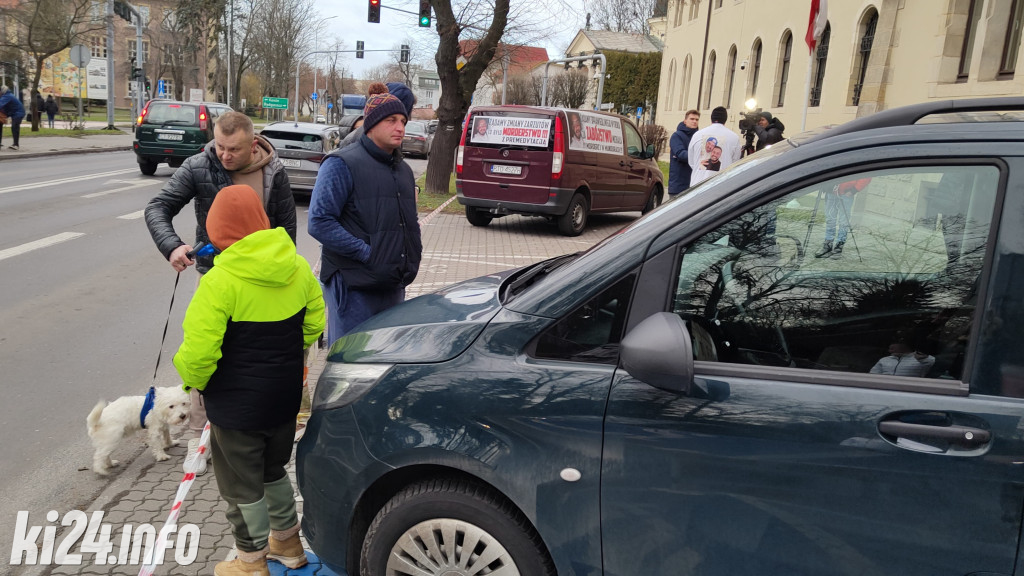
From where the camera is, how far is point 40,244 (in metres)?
9.67

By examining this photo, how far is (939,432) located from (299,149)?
14490 mm

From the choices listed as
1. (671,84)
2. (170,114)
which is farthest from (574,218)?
(671,84)

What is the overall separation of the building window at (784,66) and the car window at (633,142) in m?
13.2

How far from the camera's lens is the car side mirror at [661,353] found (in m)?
1.98

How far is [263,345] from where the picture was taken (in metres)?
2.79

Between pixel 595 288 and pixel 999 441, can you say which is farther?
pixel 595 288

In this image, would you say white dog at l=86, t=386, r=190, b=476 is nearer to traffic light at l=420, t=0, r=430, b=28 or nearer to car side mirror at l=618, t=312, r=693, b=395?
car side mirror at l=618, t=312, r=693, b=395

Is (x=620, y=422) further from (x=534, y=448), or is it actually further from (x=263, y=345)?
(x=263, y=345)

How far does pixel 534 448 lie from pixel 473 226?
38.2ft

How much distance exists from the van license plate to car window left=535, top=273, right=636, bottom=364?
1007cm

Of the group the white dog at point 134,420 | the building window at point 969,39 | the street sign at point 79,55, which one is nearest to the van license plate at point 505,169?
the white dog at point 134,420

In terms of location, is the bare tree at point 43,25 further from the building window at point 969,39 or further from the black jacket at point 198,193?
the black jacket at point 198,193

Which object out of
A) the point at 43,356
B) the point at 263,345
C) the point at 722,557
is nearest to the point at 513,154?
the point at 43,356

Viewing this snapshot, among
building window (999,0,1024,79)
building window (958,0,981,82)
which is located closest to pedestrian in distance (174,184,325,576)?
building window (999,0,1024,79)
